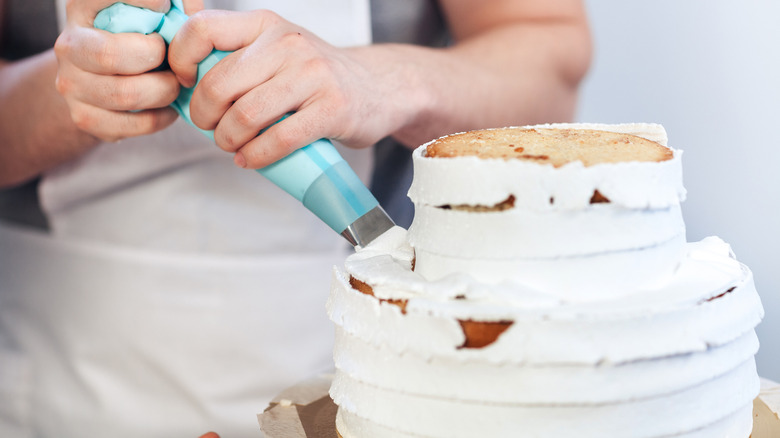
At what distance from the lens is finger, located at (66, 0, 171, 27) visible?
2.40ft

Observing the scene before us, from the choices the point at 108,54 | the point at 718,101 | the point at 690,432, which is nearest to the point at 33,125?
the point at 108,54

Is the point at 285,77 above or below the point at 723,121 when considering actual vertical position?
above

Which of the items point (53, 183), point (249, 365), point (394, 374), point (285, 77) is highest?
point (285, 77)

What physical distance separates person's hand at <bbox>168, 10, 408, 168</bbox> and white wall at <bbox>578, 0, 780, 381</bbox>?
1.07 m

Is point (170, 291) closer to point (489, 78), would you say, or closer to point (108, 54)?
point (108, 54)

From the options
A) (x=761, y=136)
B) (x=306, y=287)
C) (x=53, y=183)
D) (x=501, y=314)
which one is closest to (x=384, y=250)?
(x=501, y=314)

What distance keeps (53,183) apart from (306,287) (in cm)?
40

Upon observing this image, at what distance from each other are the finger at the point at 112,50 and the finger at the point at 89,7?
0.05 feet

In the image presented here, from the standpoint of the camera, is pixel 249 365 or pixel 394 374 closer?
pixel 394 374

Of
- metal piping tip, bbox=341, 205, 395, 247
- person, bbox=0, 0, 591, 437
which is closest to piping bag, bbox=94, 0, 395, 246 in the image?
metal piping tip, bbox=341, 205, 395, 247

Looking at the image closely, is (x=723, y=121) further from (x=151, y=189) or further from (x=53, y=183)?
(x=53, y=183)

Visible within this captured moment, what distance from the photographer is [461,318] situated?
53 centimetres

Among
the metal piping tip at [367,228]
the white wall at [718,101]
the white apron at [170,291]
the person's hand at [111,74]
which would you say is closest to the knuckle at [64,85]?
the person's hand at [111,74]

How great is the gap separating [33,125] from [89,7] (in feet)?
1.11
